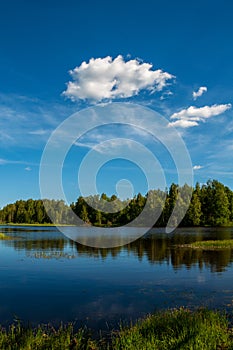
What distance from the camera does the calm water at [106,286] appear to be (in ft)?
67.1

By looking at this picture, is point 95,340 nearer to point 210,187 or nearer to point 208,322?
point 208,322

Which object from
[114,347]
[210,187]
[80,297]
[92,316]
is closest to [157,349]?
[114,347]

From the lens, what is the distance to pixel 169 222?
531 feet

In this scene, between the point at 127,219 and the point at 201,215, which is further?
the point at 127,219

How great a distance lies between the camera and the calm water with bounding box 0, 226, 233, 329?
20.4 m

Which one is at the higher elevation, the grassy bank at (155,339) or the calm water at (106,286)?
the grassy bank at (155,339)

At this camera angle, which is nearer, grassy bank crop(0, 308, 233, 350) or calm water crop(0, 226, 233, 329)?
grassy bank crop(0, 308, 233, 350)

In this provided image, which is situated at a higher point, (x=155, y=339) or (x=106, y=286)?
(x=155, y=339)

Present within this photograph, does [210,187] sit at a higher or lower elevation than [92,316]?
higher

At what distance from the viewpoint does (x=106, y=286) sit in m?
27.9

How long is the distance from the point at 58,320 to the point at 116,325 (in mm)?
3366

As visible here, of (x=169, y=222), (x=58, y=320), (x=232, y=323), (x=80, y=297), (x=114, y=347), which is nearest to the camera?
(x=114, y=347)

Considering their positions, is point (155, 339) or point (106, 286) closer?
point (155, 339)

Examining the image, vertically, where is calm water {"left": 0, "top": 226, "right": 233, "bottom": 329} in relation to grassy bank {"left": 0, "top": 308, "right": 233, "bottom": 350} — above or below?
below
